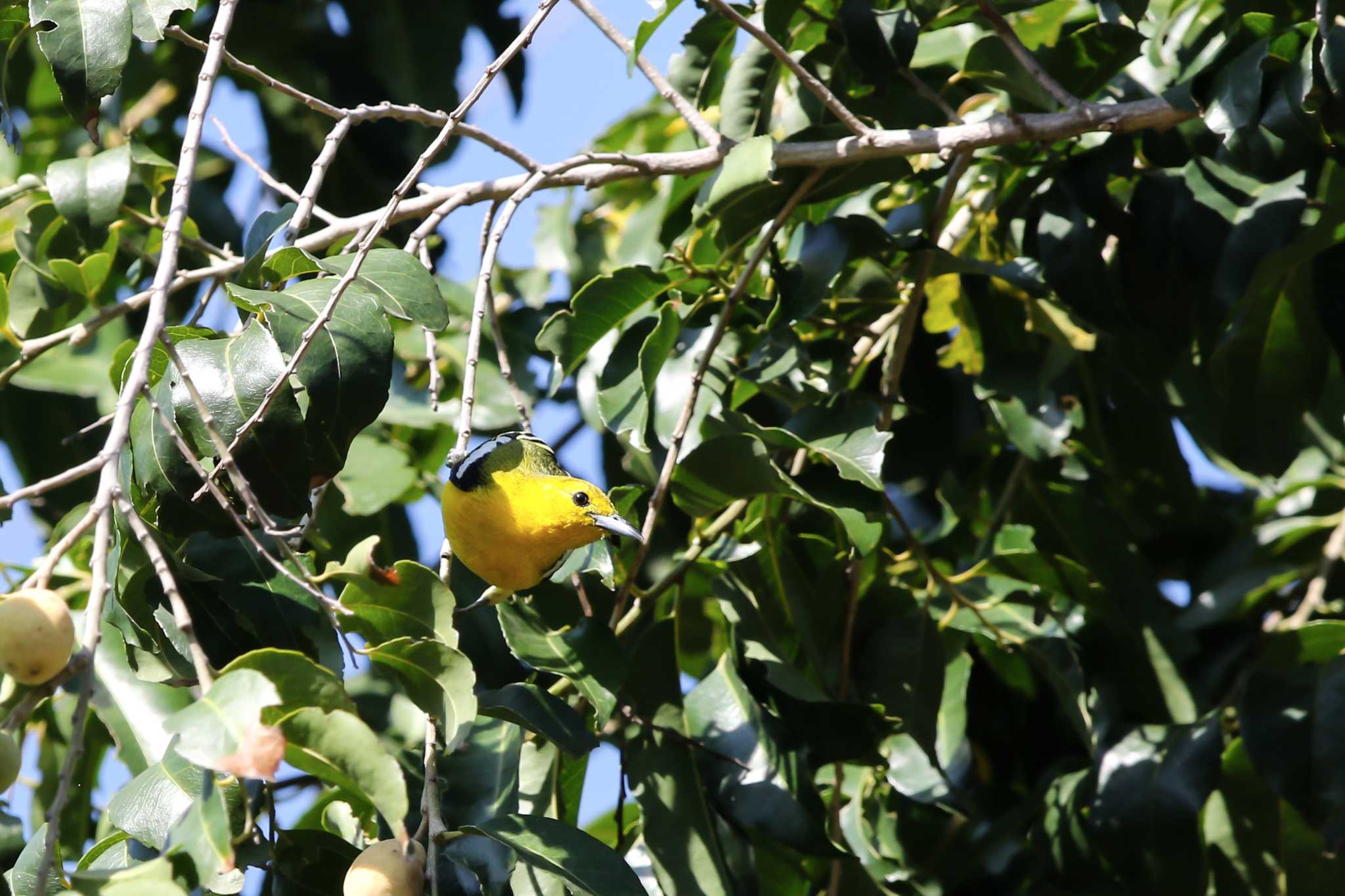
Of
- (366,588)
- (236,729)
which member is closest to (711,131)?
(366,588)

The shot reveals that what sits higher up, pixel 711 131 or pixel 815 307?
pixel 711 131

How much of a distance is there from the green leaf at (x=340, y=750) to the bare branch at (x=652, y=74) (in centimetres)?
108

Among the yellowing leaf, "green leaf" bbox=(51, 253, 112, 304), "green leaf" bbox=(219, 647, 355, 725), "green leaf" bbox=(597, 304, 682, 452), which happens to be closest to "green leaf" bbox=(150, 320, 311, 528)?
"green leaf" bbox=(219, 647, 355, 725)

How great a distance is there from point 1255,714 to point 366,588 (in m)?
1.43

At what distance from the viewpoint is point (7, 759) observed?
119 cm

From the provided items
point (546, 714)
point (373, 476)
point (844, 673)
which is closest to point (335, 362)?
point (546, 714)

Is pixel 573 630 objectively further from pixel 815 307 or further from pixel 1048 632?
pixel 1048 632

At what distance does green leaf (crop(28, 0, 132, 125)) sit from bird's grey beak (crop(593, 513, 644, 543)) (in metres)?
0.79

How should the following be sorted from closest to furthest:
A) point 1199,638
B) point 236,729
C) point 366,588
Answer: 1. point 236,729
2. point 366,588
3. point 1199,638

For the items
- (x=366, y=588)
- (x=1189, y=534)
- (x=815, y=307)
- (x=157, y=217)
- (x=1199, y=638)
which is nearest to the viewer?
(x=366, y=588)

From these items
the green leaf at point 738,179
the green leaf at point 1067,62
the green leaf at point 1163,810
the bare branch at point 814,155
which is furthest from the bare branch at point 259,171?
the green leaf at point 1163,810

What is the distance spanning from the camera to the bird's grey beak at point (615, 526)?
175 centimetres

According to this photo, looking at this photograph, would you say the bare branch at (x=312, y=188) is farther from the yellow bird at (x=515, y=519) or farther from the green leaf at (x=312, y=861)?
the green leaf at (x=312, y=861)

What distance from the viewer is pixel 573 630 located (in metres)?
1.72
